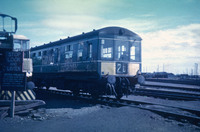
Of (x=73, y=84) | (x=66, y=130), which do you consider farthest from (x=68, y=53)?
(x=66, y=130)

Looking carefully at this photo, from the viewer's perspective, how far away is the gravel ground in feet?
17.2

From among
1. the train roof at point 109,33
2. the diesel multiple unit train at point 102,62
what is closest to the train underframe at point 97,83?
the diesel multiple unit train at point 102,62

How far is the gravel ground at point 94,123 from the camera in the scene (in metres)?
5.25

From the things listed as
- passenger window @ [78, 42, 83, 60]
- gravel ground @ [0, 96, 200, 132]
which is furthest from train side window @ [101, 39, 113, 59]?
gravel ground @ [0, 96, 200, 132]

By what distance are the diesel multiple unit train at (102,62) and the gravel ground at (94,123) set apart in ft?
8.57

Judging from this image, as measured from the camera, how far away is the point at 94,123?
582 centimetres

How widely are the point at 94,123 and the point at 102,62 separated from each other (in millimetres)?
4409

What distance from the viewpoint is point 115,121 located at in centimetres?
607

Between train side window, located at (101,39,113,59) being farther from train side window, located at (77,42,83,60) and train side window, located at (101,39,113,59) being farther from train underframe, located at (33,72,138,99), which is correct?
train side window, located at (77,42,83,60)

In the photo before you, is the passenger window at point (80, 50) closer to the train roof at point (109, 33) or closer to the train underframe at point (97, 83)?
the train roof at point (109, 33)

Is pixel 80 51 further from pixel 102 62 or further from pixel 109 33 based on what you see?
pixel 109 33

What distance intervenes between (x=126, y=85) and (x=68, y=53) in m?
4.58

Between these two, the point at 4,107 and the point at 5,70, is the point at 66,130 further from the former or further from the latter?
the point at 5,70

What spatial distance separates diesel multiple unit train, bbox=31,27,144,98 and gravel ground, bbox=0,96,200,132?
261cm
